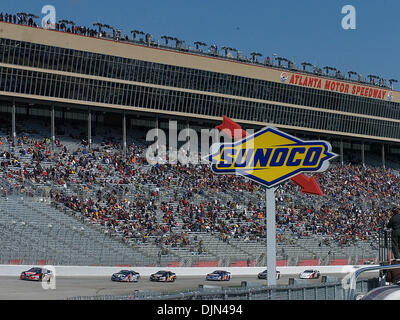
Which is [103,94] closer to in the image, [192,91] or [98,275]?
[192,91]

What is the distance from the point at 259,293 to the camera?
14.5m

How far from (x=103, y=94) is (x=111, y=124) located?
6651mm

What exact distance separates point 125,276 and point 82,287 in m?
5.13

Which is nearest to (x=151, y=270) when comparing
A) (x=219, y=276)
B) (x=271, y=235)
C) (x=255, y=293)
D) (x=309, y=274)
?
(x=219, y=276)

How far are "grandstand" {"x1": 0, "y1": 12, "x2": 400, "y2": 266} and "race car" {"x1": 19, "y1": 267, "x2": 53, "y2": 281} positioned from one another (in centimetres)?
232

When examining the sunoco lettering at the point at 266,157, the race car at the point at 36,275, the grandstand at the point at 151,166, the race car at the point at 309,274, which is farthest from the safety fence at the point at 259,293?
the race car at the point at 309,274

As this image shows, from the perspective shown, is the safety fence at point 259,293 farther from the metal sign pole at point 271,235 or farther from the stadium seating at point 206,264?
the stadium seating at point 206,264

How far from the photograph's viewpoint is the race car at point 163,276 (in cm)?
4950

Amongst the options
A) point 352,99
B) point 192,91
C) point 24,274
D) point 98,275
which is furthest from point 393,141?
point 24,274

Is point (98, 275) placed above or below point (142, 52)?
below

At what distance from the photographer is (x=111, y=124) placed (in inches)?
3059

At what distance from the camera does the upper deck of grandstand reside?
67438 mm

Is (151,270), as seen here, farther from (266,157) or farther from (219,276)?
(266,157)

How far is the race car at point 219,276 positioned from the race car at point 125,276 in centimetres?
548
